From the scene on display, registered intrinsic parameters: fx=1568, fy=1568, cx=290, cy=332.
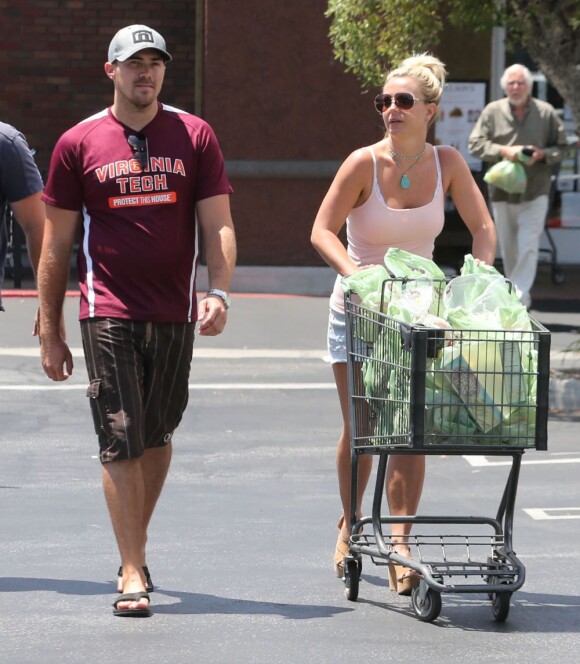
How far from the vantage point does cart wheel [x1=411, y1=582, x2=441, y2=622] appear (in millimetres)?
5574

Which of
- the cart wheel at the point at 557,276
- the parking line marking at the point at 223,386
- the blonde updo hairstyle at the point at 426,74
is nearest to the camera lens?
the blonde updo hairstyle at the point at 426,74

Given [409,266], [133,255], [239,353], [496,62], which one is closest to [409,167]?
[409,266]

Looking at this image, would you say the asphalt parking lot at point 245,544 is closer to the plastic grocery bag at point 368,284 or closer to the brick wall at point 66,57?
the plastic grocery bag at point 368,284

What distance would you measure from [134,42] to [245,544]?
7.45 ft

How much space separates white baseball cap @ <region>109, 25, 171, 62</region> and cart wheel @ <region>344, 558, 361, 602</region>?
2023 mm

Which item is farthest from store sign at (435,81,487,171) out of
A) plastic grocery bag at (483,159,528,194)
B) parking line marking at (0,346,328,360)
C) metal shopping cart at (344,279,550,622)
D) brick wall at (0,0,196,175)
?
metal shopping cart at (344,279,550,622)

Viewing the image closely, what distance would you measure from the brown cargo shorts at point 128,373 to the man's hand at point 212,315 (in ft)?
0.65

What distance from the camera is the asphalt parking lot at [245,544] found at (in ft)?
17.8

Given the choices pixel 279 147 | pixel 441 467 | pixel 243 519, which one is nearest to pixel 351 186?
pixel 243 519

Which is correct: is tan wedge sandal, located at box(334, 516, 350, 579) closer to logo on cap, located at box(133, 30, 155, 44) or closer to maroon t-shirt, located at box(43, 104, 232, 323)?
maroon t-shirt, located at box(43, 104, 232, 323)

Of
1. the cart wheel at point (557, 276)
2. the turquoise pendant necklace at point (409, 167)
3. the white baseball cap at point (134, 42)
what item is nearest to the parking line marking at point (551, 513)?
the turquoise pendant necklace at point (409, 167)

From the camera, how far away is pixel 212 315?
223 inches

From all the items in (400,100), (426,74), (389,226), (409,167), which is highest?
(426,74)

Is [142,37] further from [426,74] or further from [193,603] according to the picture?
[193,603]
